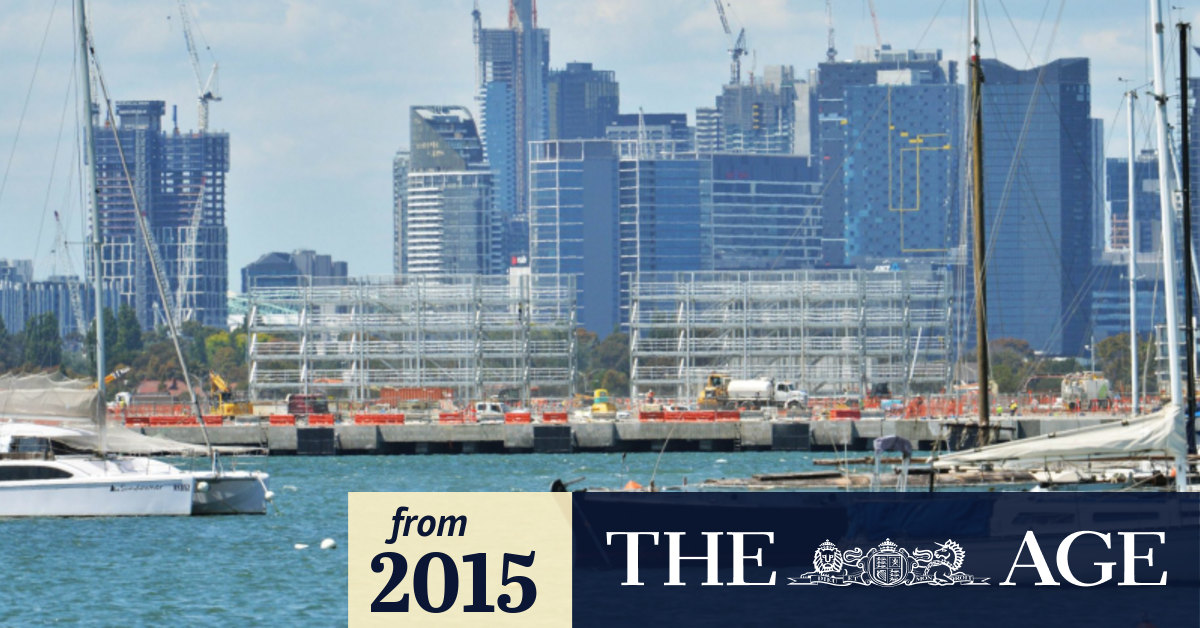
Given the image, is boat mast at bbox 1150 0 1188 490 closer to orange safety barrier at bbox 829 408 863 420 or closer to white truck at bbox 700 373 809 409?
orange safety barrier at bbox 829 408 863 420

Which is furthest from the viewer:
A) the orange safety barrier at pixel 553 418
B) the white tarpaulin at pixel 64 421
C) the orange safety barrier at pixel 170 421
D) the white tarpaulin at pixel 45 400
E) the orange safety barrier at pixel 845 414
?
the orange safety barrier at pixel 553 418

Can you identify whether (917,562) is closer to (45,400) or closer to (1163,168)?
(1163,168)

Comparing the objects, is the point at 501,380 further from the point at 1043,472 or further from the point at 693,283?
the point at 1043,472

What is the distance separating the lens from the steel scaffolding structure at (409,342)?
14400 centimetres

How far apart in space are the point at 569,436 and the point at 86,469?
44987 millimetres

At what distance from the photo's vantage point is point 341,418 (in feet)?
399

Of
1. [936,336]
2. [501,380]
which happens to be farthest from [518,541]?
[936,336]

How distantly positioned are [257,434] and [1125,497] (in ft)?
226

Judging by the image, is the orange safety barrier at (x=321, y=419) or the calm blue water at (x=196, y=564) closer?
the calm blue water at (x=196, y=564)

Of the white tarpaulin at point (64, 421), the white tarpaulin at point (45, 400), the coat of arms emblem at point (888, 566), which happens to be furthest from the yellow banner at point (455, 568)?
the white tarpaulin at point (45, 400)

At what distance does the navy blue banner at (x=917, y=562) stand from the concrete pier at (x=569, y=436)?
60952mm

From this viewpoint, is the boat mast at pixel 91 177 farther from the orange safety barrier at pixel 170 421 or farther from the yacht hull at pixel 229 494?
the orange safety barrier at pixel 170 421

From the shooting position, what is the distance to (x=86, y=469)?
60.4m

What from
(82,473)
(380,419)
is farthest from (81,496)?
(380,419)
